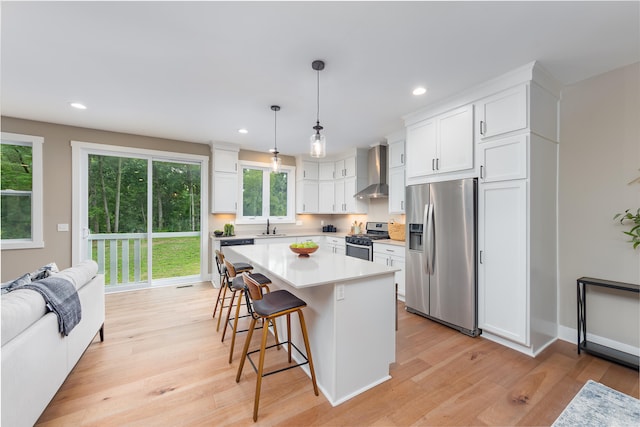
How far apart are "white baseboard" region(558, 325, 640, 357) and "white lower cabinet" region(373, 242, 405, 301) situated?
1758mm

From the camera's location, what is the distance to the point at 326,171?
6.02 m

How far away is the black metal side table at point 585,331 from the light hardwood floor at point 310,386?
0.07m

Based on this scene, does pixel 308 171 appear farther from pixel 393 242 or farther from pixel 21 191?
pixel 21 191

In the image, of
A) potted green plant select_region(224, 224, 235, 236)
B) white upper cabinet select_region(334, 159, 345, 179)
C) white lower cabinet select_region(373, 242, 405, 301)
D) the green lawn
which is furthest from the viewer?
white upper cabinet select_region(334, 159, 345, 179)

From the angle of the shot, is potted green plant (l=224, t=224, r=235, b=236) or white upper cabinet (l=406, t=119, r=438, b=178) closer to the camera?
white upper cabinet (l=406, t=119, r=438, b=178)

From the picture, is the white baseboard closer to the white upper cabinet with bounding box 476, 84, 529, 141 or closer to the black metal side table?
the black metal side table

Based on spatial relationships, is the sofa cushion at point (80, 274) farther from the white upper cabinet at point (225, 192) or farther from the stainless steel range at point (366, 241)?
the stainless steel range at point (366, 241)

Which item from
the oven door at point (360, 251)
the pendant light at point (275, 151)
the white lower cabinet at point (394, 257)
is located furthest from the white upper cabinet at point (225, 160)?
the white lower cabinet at point (394, 257)

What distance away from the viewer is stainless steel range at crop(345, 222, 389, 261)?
4.46 meters

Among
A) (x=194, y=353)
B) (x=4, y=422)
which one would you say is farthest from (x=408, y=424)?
Answer: (x=4, y=422)

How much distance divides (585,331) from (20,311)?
4.46 meters

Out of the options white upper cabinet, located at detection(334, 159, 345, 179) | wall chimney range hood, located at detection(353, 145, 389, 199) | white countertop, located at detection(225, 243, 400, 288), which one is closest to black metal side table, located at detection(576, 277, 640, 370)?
white countertop, located at detection(225, 243, 400, 288)

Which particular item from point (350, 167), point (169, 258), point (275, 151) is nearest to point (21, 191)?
point (169, 258)

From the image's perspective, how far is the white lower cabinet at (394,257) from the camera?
390cm
